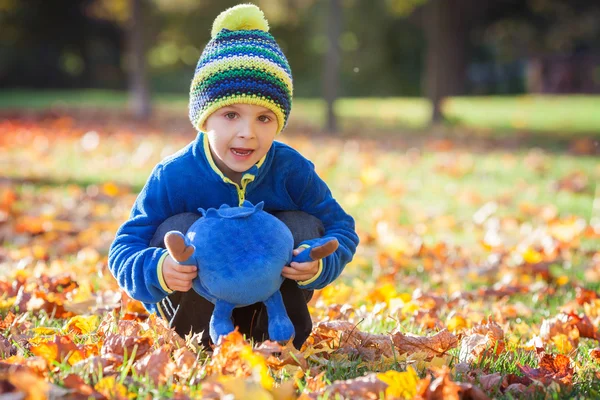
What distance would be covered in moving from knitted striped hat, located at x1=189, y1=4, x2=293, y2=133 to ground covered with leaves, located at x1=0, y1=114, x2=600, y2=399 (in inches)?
29.9

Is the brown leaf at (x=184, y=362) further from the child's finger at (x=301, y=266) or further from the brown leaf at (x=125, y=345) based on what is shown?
the child's finger at (x=301, y=266)

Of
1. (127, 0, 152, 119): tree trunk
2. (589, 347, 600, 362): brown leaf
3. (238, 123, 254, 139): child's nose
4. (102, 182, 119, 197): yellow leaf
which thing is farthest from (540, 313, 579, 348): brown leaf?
(127, 0, 152, 119): tree trunk

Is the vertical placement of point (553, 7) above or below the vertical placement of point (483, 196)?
above

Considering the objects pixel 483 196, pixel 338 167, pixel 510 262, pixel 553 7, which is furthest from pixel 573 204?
pixel 553 7

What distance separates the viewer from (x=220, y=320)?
7.48ft

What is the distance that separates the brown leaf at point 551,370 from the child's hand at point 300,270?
28.6 inches

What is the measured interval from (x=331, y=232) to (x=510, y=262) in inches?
90.9

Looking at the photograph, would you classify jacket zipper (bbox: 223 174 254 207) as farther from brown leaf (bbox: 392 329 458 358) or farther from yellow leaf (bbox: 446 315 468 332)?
yellow leaf (bbox: 446 315 468 332)

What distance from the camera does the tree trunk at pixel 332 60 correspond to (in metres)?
12.3

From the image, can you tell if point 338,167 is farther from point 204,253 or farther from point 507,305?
point 204,253

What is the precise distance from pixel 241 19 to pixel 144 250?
0.83 metres

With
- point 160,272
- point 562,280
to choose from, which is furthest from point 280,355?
point 562,280

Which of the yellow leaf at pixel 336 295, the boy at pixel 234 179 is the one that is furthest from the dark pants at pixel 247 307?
the yellow leaf at pixel 336 295

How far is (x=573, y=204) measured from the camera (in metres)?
6.42
